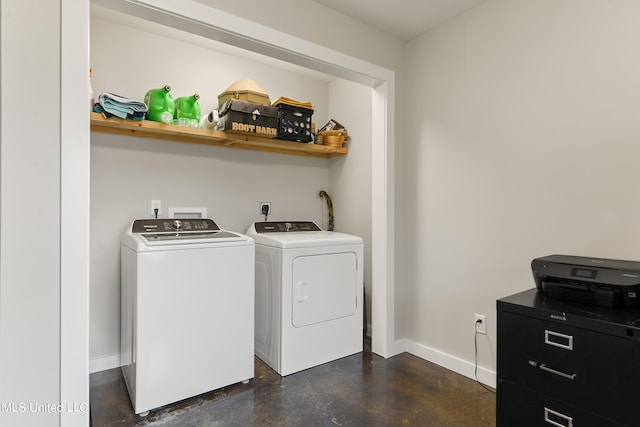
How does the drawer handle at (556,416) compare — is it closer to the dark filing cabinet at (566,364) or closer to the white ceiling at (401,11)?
the dark filing cabinet at (566,364)

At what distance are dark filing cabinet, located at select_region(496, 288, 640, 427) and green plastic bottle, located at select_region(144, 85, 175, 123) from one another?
2286 mm

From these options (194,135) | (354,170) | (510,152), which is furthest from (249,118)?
(510,152)

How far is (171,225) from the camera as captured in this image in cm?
255

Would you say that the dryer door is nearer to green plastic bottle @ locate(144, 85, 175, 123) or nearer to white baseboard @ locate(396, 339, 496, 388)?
white baseboard @ locate(396, 339, 496, 388)

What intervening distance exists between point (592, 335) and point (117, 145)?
9.52ft

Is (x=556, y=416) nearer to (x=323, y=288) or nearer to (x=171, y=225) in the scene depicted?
(x=323, y=288)

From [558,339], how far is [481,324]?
37.6 inches

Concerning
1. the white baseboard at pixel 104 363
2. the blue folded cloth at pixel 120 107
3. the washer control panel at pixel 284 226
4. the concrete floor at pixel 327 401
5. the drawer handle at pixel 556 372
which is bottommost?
the concrete floor at pixel 327 401

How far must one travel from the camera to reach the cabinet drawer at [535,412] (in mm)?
1307

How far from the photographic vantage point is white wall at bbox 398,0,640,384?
174cm

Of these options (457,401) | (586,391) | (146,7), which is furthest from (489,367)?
(146,7)

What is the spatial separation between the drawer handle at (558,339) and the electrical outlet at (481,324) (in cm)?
91

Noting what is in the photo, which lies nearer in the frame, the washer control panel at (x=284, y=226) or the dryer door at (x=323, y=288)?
the dryer door at (x=323, y=288)

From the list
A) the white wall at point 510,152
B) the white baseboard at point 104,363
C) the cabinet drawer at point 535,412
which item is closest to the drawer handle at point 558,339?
the cabinet drawer at point 535,412
